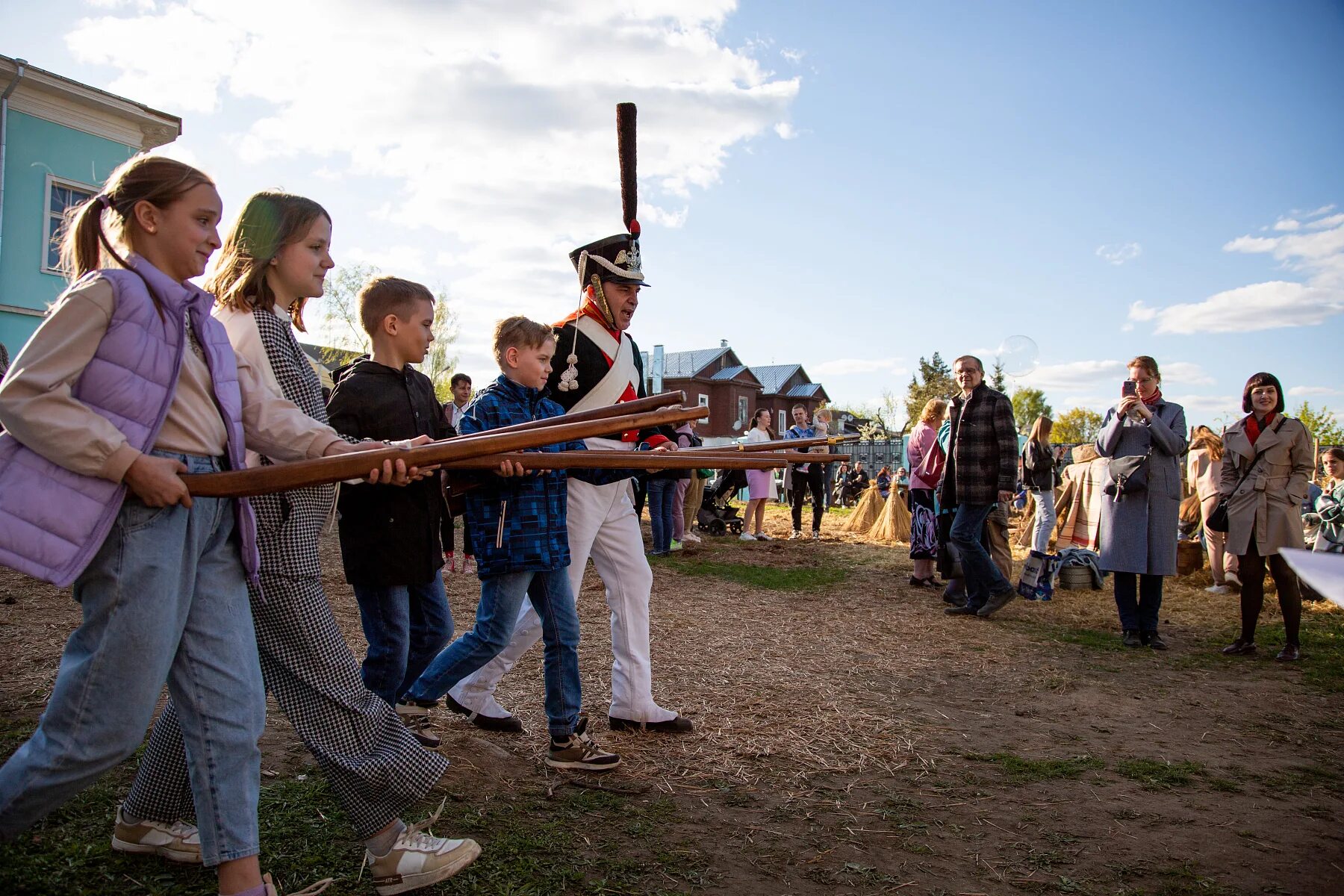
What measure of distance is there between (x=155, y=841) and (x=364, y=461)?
1.35 metres

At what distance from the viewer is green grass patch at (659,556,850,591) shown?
9.56m

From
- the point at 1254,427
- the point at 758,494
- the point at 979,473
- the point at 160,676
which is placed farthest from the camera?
the point at 758,494

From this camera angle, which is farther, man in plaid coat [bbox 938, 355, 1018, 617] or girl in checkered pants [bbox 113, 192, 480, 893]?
man in plaid coat [bbox 938, 355, 1018, 617]

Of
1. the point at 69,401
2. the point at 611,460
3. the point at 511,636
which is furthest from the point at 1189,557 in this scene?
the point at 69,401

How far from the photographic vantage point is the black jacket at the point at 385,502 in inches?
119

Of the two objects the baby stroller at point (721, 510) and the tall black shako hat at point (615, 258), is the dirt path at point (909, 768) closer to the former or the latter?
the tall black shako hat at point (615, 258)

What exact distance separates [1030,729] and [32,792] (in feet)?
13.7

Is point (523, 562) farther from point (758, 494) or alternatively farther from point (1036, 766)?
point (758, 494)

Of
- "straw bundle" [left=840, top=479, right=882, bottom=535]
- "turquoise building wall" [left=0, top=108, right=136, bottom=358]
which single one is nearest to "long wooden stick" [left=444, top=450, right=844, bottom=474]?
"straw bundle" [left=840, top=479, right=882, bottom=535]

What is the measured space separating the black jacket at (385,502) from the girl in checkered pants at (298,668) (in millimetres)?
390

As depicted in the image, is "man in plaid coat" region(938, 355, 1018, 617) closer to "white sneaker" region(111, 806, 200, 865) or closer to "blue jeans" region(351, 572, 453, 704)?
"blue jeans" region(351, 572, 453, 704)

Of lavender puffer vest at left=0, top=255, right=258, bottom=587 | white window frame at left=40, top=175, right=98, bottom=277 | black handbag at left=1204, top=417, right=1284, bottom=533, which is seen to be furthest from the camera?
white window frame at left=40, top=175, right=98, bottom=277

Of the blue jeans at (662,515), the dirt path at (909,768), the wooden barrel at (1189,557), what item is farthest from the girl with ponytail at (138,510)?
the wooden barrel at (1189,557)

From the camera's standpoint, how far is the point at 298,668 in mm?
2395
